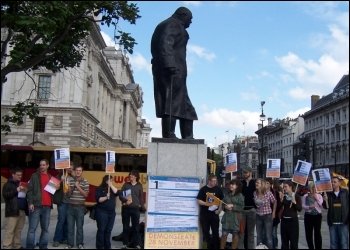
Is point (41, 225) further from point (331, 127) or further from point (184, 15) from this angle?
point (331, 127)

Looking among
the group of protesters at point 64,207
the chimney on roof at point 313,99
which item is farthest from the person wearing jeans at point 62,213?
the chimney on roof at point 313,99

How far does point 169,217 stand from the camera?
8.81 m

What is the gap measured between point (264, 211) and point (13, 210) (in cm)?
539

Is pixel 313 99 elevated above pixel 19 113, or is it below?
above

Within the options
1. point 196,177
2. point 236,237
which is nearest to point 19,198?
point 196,177

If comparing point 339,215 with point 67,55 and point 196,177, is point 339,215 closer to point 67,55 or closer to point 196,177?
point 196,177

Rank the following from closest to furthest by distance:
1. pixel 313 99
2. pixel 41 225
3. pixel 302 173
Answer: pixel 41 225
pixel 302 173
pixel 313 99

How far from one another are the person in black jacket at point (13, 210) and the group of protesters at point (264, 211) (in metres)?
3.89

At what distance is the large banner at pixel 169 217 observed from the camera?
8773 mm

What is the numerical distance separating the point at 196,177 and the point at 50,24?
7.24 metres

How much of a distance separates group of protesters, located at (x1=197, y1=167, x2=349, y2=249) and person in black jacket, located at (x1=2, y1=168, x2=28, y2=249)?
3.89 meters

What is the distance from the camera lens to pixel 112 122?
90.4 meters

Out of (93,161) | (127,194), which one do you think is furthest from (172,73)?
(93,161)

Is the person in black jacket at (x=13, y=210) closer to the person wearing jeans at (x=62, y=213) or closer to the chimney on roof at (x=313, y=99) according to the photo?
the person wearing jeans at (x=62, y=213)
